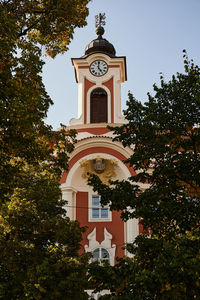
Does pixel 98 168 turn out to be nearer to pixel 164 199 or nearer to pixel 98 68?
A: pixel 98 68

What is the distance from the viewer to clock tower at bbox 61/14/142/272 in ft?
73.1

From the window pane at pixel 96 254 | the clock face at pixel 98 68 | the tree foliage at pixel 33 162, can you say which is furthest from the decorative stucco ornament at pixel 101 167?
the tree foliage at pixel 33 162

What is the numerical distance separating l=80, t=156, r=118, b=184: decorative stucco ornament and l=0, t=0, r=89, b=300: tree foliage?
8541 mm

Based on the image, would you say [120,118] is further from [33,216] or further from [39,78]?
[39,78]

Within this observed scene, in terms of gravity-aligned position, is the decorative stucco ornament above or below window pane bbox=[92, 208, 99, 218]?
above

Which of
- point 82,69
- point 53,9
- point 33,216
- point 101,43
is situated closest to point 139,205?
point 33,216

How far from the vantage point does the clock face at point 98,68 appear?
2666 centimetres

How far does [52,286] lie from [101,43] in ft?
73.2

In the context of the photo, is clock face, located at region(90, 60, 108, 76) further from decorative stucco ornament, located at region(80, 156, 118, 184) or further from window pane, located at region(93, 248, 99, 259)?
window pane, located at region(93, 248, 99, 259)

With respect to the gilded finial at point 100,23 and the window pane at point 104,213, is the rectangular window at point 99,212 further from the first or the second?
the gilded finial at point 100,23

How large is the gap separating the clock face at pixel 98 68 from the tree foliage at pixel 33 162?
13891mm

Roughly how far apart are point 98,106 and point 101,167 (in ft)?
17.3

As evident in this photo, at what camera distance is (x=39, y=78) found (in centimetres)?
941

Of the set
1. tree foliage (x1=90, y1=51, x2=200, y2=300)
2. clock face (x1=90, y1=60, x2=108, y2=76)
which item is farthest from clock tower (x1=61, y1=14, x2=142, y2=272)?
tree foliage (x1=90, y1=51, x2=200, y2=300)
